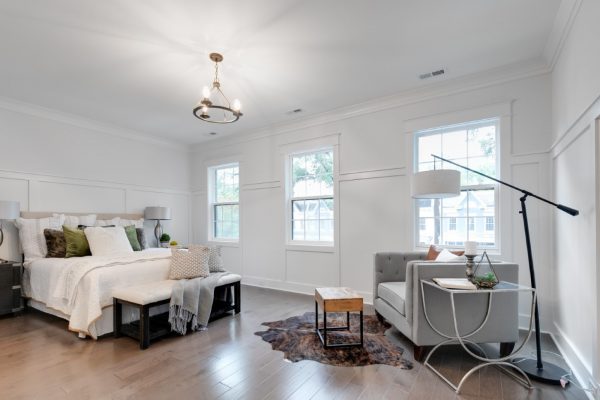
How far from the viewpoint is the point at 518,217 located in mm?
3271

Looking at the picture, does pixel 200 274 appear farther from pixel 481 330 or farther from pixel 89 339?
pixel 481 330

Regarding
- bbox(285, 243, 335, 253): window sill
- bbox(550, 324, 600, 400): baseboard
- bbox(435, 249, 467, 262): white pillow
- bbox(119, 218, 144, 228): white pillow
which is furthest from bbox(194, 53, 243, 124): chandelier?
bbox(550, 324, 600, 400): baseboard

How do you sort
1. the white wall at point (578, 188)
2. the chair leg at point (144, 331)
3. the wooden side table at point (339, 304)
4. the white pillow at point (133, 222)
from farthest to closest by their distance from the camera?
the white pillow at point (133, 222)
the chair leg at point (144, 331)
the wooden side table at point (339, 304)
the white wall at point (578, 188)

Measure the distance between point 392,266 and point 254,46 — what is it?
2.62 m

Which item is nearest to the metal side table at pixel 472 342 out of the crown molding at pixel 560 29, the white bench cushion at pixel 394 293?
the white bench cushion at pixel 394 293

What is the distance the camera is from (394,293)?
2887 millimetres

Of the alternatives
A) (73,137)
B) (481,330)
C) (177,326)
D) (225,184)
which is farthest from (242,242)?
(481,330)

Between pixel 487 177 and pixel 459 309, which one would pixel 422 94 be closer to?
pixel 487 177

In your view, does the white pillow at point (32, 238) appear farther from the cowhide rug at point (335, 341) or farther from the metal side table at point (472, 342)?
the metal side table at point (472, 342)

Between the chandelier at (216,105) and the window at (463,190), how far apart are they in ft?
7.63

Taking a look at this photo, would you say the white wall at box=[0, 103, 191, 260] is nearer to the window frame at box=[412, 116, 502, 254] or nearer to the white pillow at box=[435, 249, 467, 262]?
the window frame at box=[412, 116, 502, 254]

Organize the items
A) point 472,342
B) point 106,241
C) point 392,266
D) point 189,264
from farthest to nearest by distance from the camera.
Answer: point 106,241
point 189,264
point 392,266
point 472,342

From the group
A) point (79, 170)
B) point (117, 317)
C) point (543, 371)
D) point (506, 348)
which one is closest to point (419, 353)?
point (506, 348)

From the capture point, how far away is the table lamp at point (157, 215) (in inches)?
213
